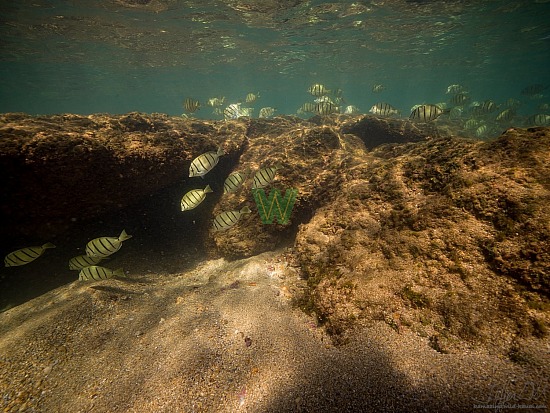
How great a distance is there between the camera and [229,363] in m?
2.40

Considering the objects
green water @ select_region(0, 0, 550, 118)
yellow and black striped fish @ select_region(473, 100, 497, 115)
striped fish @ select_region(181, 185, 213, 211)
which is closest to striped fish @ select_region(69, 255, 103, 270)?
striped fish @ select_region(181, 185, 213, 211)

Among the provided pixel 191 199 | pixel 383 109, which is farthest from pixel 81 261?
pixel 383 109

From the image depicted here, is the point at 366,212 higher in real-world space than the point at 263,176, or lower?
lower

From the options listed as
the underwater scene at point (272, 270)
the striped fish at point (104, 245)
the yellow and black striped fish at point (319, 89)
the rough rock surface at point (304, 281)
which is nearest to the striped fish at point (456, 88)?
the underwater scene at point (272, 270)

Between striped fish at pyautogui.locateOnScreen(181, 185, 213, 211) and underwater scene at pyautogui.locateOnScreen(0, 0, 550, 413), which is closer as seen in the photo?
underwater scene at pyautogui.locateOnScreen(0, 0, 550, 413)

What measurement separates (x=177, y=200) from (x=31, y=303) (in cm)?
313

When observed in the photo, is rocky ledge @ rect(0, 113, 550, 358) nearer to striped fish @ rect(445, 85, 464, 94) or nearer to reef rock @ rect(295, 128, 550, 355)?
reef rock @ rect(295, 128, 550, 355)

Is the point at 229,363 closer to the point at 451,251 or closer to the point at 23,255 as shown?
the point at 451,251

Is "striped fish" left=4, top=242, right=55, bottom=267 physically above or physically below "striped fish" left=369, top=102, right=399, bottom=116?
below

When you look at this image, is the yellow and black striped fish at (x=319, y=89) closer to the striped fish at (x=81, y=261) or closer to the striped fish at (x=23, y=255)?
the striped fish at (x=81, y=261)

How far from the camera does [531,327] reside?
179cm

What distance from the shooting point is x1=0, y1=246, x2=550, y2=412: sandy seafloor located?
5.67 ft

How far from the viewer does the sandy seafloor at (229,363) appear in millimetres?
1729

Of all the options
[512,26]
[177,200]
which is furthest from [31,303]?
[512,26]
